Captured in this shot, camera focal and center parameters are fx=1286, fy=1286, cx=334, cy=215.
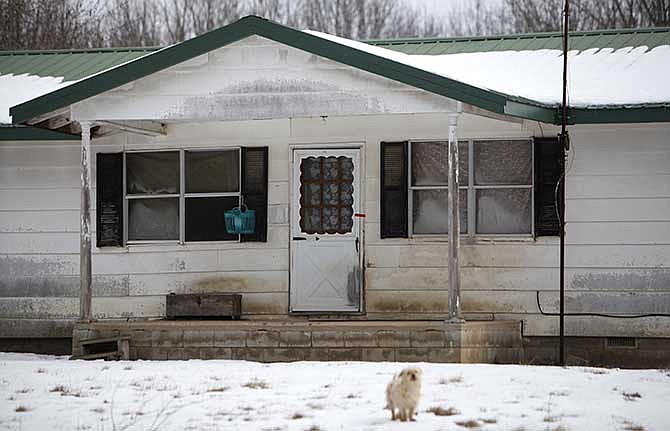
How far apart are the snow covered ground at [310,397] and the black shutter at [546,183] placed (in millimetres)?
2422

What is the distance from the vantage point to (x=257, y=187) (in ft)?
49.4

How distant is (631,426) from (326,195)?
6612 millimetres

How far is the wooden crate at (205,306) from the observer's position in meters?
14.9

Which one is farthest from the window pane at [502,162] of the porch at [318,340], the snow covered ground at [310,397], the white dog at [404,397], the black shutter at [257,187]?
the white dog at [404,397]

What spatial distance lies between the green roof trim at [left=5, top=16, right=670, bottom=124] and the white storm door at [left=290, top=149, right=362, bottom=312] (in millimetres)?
2273

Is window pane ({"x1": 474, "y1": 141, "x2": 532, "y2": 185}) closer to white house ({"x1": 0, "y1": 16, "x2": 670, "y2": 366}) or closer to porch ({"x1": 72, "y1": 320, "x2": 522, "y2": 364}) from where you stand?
white house ({"x1": 0, "y1": 16, "x2": 670, "y2": 366})

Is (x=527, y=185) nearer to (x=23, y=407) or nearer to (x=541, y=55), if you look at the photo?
(x=541, y=55)

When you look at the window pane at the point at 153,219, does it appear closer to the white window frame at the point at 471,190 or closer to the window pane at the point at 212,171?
the window pane at the point at 212,171

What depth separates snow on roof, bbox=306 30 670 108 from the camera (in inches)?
535

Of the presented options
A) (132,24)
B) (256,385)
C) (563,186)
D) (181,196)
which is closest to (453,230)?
(563,186)

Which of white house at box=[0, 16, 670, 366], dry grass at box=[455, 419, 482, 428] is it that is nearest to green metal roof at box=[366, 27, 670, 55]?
white house at box=[0, 16, 670, 366]

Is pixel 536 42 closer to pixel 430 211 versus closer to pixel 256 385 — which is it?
pixel 430 211

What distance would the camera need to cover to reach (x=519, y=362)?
13789mm

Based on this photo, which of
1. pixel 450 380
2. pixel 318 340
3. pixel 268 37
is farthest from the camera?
pixel 318 340
